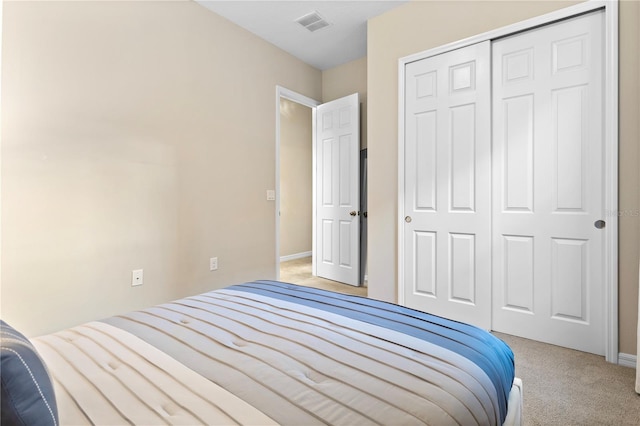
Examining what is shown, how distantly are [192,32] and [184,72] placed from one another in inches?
15.6

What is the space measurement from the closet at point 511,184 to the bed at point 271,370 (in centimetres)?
158

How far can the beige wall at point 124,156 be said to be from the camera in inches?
84.7

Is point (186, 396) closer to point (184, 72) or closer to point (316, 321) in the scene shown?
point (316, 321)

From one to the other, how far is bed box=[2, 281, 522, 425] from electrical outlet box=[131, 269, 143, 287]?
152cm

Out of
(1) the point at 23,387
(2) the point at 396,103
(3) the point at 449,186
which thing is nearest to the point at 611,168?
(3) the point at 449,186

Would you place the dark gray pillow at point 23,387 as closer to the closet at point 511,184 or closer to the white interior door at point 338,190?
the closet at point 511,184

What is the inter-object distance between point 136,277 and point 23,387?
2347mm

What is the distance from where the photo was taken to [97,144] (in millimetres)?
2475

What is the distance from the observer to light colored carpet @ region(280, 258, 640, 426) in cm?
163

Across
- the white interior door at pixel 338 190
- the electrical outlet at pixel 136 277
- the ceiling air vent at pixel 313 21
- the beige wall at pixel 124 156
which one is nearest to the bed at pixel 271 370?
the beige wall at pixel 124 156

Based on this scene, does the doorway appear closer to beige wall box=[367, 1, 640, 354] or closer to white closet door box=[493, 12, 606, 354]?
beige wall box=[367, 1, 640, 354]

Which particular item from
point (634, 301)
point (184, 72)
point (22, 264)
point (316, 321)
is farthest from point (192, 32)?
point (634, 301)

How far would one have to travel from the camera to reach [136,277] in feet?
8.86

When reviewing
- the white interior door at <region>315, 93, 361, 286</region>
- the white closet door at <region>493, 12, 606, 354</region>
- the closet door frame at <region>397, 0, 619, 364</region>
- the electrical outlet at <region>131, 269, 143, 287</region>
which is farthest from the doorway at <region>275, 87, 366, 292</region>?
the closet door frame at <region>397, 0, 619, 364</region>
